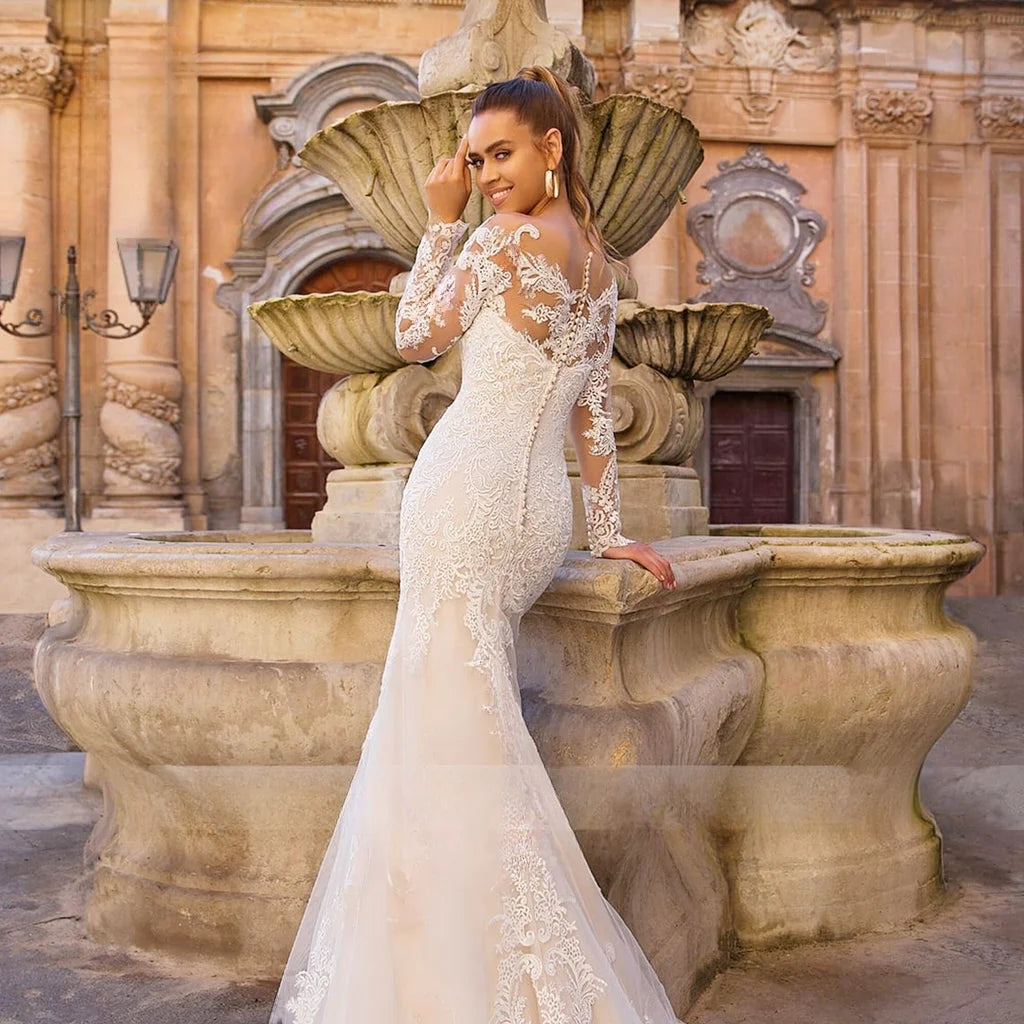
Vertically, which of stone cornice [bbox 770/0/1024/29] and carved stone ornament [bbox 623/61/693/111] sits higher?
stone cornice [bbox 770/0/1024/29]

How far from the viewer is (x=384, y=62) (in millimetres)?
Result: 13703

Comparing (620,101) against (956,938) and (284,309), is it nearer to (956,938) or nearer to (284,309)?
(284,309)

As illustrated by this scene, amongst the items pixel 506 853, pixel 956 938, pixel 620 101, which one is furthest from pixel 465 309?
pixel 956 938

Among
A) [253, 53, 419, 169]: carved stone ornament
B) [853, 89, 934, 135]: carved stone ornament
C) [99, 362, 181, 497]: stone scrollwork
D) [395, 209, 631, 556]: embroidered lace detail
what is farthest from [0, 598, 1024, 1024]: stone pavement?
[853, 89, 934, 135]: carved stone ornament

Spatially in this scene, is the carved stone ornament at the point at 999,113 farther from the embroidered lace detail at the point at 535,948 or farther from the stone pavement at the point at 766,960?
the embroidered lace detail at the point at 535,948

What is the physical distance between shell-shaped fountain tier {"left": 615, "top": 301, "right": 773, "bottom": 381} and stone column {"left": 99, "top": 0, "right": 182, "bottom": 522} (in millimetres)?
9441

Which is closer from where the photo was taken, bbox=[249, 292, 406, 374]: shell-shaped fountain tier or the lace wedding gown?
the lace wedding gown

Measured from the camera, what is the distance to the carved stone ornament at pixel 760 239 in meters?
15.2

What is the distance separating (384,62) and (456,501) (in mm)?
12188

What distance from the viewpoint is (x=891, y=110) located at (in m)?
15.0

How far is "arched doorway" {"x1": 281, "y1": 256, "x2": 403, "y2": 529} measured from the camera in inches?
562

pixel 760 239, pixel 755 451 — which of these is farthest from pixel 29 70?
pixel 755 451

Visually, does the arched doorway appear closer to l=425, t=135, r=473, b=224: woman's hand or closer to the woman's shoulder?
l=425, t=135, r=473, b=224: woman's hand

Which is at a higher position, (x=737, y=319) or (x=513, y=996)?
(x=737, y=319)
